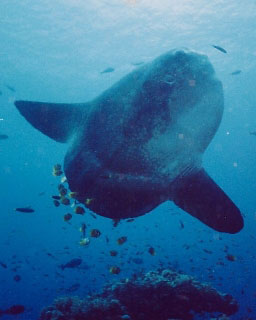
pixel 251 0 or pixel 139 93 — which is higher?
pixel 251 0

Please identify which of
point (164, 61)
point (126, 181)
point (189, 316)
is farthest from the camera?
point (189, 316)

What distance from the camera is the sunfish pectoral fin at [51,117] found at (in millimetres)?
4441

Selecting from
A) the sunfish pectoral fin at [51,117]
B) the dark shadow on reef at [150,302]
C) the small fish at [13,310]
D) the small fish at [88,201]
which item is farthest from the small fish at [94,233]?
the small fish at [13,310]

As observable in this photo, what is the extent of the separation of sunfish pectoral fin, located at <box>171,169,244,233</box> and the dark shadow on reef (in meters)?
4.80

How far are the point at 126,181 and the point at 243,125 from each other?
254 feet

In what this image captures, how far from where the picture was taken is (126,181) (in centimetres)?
314

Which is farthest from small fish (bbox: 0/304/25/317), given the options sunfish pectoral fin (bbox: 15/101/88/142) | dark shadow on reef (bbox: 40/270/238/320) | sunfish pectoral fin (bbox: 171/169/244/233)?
sunfish pectoral fin (bbox: 171/169/244/233)

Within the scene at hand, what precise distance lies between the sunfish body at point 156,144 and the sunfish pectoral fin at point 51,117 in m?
0.94

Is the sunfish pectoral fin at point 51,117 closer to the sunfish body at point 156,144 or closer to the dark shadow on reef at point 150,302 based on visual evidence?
the sunfish body at point 156,144

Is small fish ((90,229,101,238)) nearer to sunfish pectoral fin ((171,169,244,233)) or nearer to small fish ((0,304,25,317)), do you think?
sunfish pectoral fin ((171,169,244,233))

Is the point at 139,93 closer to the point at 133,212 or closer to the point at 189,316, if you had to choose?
the point at 133,212

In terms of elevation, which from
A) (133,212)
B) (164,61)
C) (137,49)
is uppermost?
(164,61)

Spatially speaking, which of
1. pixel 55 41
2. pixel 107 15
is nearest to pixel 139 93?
pixel 107 15

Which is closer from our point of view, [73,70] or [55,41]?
[55,41]
